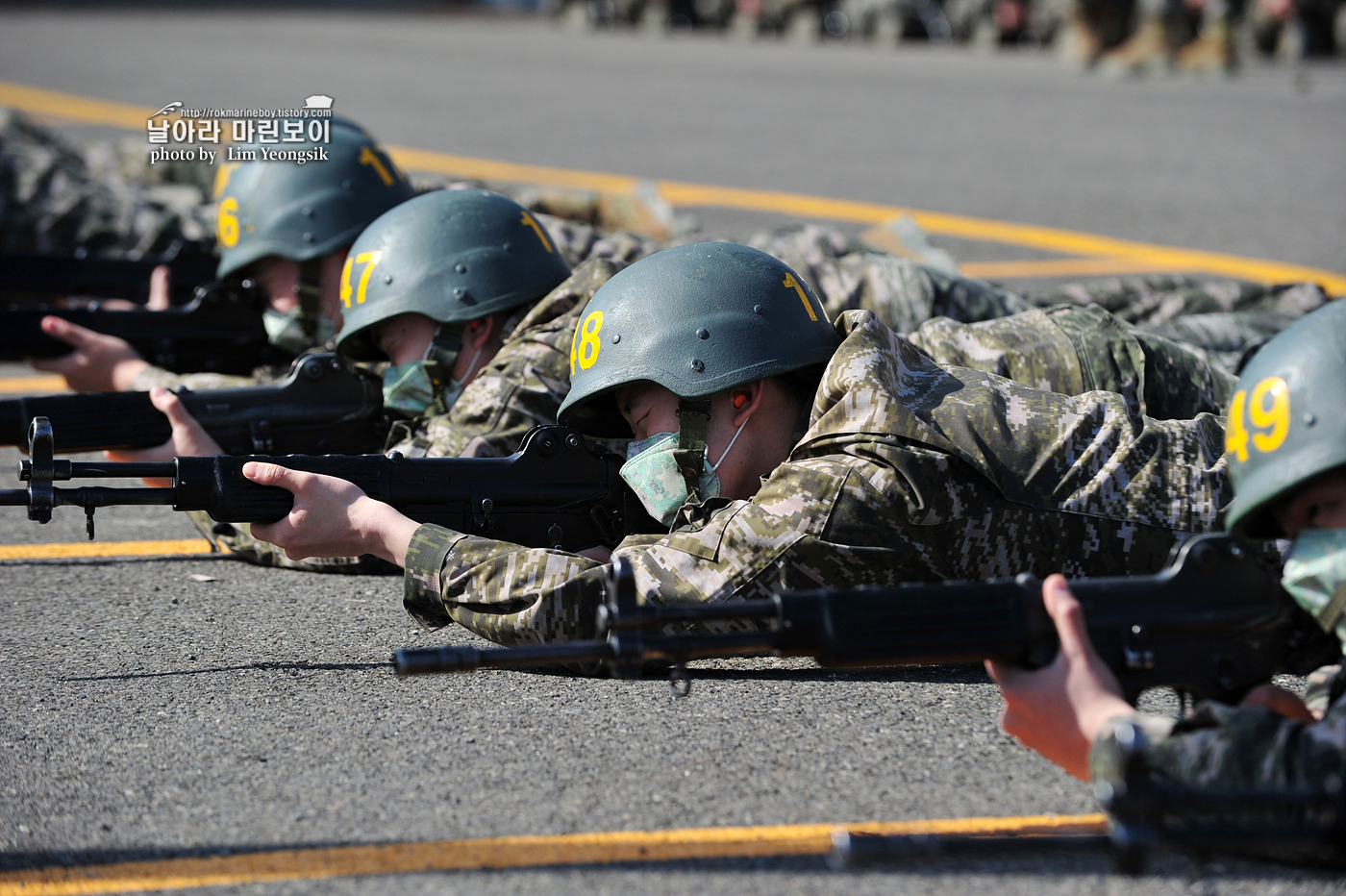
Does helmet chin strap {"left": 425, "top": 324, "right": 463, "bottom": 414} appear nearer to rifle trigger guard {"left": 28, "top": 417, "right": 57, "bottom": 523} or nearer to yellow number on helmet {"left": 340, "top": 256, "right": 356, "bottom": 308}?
yellow number on helmet {"left": 340, "top": 256, "right": 356, "bottom": 308}

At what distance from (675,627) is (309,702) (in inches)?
37.2

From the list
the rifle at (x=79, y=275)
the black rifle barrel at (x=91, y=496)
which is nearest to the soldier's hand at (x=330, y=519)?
the black rifle barrel at (x=91, y=496)

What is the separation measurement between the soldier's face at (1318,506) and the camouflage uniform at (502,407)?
2362 mm

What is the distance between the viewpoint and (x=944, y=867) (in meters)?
2.79

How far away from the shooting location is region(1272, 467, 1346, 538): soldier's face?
2734 millimetres

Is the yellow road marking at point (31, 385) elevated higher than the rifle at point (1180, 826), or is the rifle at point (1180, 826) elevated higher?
the rifle at point (1180, 826)

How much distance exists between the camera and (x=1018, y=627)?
2.70 metres

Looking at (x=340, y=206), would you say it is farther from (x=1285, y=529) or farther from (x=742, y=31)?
(x=742, y=31)

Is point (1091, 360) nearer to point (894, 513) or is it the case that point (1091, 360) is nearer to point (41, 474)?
point (894, 513)

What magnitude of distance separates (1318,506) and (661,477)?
1567 mm

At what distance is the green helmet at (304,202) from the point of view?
5879 mm

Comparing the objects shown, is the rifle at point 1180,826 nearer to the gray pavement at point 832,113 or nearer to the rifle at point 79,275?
the rifle at point 79,275

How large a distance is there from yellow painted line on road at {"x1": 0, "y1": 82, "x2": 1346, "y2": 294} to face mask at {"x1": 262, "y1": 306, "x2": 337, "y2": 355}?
5073mm

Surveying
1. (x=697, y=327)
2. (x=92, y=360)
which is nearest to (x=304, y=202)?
(x=92, y=360)
